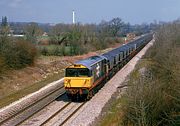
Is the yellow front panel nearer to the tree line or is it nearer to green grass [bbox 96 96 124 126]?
green grass [bbox 96 96 124 126]

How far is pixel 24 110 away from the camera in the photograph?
24562 millimetres

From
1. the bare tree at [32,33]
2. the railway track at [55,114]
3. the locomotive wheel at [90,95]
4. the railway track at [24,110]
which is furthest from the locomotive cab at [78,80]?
the bare tree at [32,33]

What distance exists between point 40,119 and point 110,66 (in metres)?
15.5

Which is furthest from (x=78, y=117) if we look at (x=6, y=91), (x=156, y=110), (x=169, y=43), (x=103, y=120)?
(x=169, y=43)

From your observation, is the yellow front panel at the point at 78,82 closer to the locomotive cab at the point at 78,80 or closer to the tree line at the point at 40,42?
the locomotive cab at the point at 78,80

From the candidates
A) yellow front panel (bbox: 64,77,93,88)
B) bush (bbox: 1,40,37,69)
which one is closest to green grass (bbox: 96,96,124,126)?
yellow front panel (bbox: 64,77,93,88)

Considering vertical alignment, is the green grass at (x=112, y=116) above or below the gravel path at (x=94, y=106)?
above

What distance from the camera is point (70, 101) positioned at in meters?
26.9

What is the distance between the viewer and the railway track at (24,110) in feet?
71.3

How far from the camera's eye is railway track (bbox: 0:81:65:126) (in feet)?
71.3

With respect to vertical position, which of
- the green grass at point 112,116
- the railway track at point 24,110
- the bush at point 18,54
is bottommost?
the railway track at point 24,110

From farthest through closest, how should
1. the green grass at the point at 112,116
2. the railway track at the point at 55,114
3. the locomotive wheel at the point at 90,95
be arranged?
the locomotive wheel at the point at 90,95 → the railway track at the point at 55,114 → the green grass at the point at 112,116

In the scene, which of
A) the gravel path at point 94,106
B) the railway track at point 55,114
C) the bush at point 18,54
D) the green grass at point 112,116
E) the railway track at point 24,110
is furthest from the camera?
the bush at point 18,54

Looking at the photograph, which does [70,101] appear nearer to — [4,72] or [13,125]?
[13,125]
